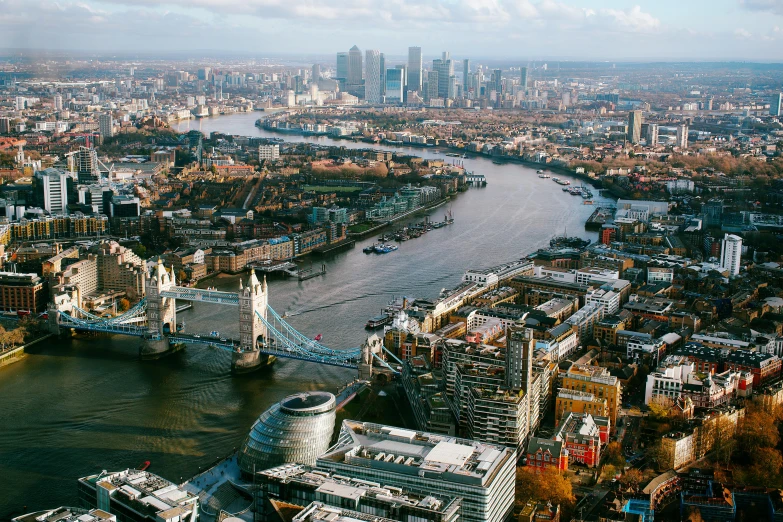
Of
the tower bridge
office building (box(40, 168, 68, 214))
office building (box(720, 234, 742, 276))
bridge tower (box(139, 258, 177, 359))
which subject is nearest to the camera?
the tower bridge

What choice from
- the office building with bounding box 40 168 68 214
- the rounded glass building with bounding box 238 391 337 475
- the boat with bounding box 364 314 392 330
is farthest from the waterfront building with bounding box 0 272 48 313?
the office building with bounding box 40 168 68 214

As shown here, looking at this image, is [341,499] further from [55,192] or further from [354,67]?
[354,67]

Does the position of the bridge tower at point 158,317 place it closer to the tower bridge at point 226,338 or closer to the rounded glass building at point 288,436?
the tower bridge at point 226,338

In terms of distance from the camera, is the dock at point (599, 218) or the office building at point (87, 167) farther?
the office building at point (87, 167)

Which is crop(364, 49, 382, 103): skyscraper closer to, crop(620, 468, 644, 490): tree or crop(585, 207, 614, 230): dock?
crop(585, 207, 614, 230): dock

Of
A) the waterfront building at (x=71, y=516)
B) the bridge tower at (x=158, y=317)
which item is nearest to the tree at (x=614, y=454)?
the waterfront building at (x=71, y=516)

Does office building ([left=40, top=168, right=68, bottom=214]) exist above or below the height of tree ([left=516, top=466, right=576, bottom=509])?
above

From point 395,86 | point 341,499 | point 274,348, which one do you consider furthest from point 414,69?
point 341,499
